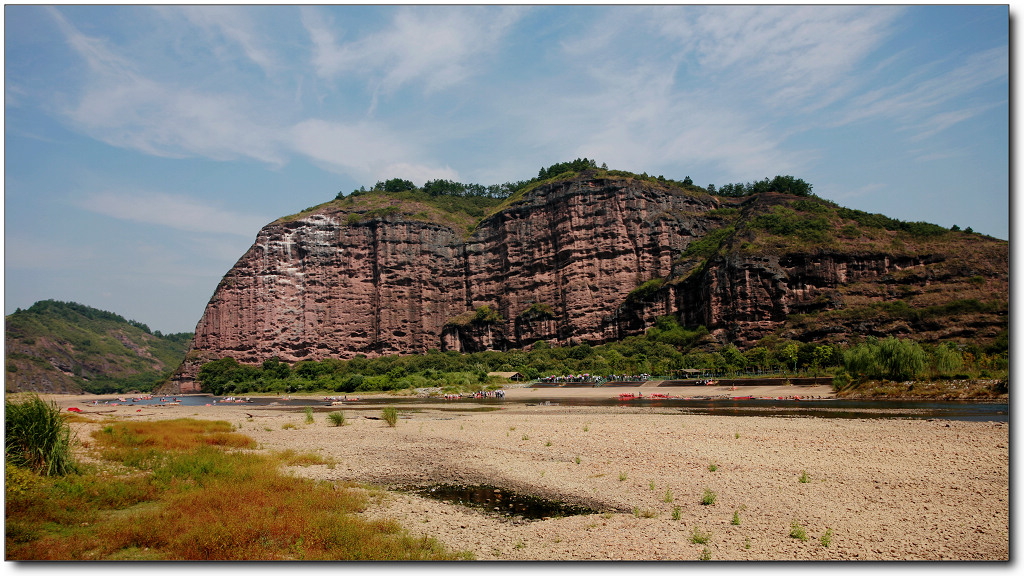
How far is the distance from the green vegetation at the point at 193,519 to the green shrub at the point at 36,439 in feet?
1.74

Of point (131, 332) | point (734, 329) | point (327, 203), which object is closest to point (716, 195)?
point (734, 329)

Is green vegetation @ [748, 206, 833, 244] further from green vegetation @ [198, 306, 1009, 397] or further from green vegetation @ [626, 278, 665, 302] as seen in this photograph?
green vegetation @ [198, 306, 1009, 397]

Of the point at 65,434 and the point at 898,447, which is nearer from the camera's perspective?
the point at 65,434

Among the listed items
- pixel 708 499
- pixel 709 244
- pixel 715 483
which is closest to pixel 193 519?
pixel 708 499

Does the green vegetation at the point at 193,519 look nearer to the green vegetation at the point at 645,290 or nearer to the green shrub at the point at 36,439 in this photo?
the green shrub at the point at 36,439

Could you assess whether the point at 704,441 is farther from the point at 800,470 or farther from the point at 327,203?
the point at 327,203

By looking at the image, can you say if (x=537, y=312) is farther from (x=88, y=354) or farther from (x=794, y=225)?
(x=88, y=354)

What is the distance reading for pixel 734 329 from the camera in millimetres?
82812

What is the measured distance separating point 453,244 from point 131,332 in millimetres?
138117

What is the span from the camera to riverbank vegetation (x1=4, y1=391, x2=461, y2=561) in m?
8.28

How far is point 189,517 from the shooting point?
976 centimetres

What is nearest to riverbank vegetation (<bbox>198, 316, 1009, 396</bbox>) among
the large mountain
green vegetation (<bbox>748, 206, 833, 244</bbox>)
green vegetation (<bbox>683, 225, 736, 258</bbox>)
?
the large mountain

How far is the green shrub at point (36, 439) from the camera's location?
11.9 meters

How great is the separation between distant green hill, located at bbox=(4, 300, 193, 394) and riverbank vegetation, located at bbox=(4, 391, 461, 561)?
112 m
